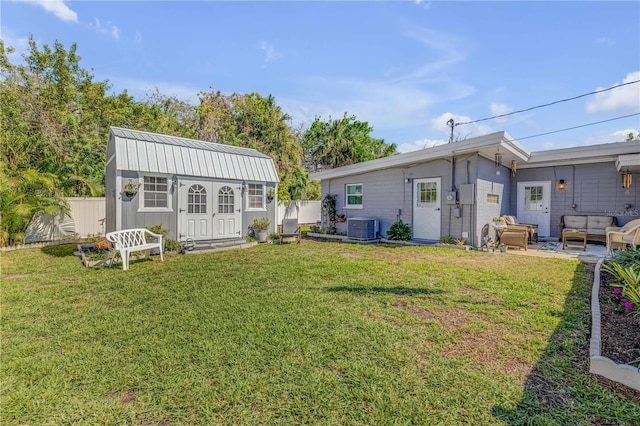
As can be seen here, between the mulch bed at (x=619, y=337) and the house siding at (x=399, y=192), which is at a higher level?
the house siding at (x=399, y=192)

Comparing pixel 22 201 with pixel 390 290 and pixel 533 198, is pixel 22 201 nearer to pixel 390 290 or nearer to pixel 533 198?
pixel 390 290

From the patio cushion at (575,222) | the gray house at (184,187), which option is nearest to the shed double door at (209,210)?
the gray house at (184,187)

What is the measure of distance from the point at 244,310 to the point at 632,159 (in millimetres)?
9625

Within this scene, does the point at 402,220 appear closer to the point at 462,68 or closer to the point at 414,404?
the point at 462,68

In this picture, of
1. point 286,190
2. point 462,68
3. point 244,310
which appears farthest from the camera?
point 286,190

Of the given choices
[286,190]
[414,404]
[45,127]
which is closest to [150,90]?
[45,127]

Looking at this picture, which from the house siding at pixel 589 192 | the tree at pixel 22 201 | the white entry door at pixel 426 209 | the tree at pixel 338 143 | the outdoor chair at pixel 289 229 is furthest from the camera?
the tree at pixel 338 143

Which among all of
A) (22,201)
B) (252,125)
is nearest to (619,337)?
(22,201)

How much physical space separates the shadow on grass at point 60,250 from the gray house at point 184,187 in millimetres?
1081

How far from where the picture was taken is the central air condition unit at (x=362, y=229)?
10062 mm

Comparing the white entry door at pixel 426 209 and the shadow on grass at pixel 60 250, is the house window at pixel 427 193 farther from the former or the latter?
the shadow on grass at pixel 60 250

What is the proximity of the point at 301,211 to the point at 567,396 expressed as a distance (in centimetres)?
1491

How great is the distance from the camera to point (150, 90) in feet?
60.1

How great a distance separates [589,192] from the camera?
30.7 feet
